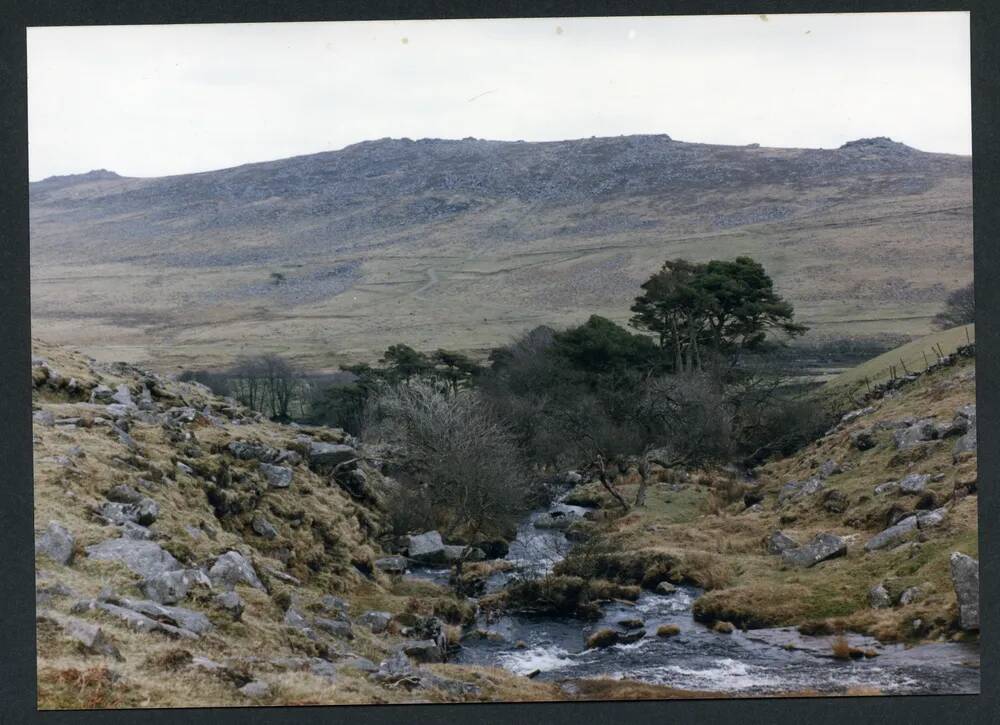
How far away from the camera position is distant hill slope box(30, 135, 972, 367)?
1296cm

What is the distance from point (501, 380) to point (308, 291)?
3.04 m

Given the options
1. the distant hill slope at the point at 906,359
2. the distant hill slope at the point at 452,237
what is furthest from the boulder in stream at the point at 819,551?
the distant hill slope at the point at 452,237

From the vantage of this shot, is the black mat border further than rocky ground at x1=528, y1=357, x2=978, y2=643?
No

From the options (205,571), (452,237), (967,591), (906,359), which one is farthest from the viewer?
(452,237)

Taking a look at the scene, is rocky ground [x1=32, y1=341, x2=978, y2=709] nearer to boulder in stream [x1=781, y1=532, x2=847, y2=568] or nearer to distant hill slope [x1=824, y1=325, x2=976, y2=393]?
boulder in stream [x1=781, y1=532, x2=847, y2=568]

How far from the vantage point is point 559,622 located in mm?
11555

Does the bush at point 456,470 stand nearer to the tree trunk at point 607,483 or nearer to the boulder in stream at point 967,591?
the tree trunk at point 607,483

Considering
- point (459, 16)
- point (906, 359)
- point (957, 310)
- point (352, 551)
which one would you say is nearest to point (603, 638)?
point (352, 551)

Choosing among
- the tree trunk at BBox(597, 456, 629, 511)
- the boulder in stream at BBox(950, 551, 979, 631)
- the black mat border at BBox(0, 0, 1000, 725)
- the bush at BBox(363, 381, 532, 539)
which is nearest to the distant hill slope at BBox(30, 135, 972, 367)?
the bush at BBox(363, 381, 532, 539)

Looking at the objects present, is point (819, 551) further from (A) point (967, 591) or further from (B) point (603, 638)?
(B) point (603, 638)

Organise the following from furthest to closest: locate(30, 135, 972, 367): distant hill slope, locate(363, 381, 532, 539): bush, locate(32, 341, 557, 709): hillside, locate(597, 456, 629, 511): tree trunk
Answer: locate(597, 456, 629, 511): tree trunk < locate(363, 381, 532, 539): bush < locate(30, 135, 972, 367): distant hill slope < locate(32, 341, 557, 709): hillside

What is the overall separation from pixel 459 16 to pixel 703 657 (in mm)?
6610

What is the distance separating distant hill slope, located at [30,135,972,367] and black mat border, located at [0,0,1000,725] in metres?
2.83

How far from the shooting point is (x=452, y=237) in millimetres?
14203
